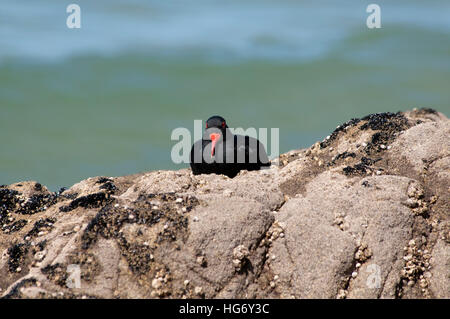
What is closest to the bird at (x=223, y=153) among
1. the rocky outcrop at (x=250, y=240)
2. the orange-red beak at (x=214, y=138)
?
the orange-red beak at (x=214, y=138)

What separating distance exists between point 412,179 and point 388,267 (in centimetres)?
158

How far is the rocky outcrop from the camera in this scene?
6.81 metres

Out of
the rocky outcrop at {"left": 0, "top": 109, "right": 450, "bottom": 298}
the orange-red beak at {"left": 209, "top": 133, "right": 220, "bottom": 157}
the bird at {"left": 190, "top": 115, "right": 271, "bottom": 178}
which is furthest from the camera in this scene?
the orange-red beak at {"left": 209, "top": 133, "right": 220, "bottom": 157}

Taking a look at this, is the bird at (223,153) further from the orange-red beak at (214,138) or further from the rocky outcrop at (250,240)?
the rocky outcrop at (250,240)

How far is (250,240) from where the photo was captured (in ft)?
23.4

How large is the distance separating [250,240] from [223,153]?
2772 millimetres

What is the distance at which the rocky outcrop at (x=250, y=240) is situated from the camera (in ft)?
22.4

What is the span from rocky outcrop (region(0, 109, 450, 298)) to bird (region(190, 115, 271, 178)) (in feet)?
3.19

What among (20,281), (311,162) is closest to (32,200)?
(20,281)

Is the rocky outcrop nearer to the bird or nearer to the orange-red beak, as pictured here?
the bird

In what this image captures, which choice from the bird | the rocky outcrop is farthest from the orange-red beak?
the rocky outcrop

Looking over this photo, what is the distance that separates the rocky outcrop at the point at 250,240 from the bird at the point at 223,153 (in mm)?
973
